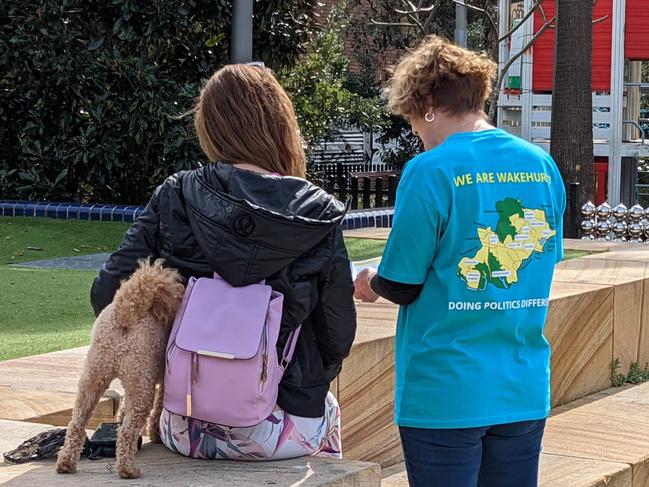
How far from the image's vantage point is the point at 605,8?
1866 centimetres

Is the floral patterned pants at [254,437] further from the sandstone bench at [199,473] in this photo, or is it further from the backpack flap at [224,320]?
the backpack flap at [224,320]

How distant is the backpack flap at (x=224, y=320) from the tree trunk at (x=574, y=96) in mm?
9876

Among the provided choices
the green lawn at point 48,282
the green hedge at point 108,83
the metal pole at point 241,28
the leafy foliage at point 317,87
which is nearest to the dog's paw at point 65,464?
the green lawn at point 48,282

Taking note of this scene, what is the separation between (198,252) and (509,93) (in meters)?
16.4

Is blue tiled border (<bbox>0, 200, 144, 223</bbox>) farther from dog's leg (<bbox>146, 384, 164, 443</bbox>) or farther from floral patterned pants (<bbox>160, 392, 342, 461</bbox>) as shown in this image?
floral patterned pants (<bbox>160, 392, 342, 461</bbox>)

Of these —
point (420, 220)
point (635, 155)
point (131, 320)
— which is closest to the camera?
point (420, 220)

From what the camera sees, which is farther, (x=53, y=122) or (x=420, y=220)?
(x=53, y=122)

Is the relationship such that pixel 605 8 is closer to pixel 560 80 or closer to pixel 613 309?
pixel 560 80

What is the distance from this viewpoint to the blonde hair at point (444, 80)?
11.2 feet

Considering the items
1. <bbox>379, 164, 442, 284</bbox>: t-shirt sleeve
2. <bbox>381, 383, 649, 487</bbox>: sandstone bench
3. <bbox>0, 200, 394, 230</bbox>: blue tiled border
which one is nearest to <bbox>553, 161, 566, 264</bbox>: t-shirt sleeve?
<bbox>379, 164, 442, 284</bbox>: t-shirt sleeve

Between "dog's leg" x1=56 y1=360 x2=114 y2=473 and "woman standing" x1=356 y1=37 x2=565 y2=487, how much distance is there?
0.92 metres

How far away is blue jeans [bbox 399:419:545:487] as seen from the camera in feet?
11.0

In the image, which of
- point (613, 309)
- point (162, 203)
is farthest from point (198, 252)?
point (613, 309)

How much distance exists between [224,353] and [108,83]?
1127cm
